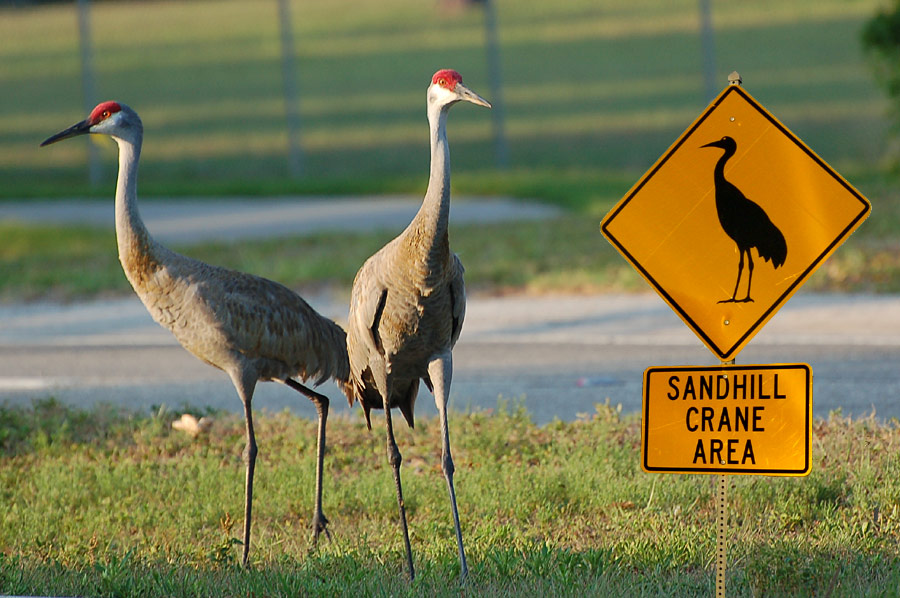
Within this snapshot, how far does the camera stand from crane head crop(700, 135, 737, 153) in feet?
14.8

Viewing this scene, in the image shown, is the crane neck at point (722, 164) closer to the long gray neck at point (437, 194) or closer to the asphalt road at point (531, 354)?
the long gray neck at point (437, 194)

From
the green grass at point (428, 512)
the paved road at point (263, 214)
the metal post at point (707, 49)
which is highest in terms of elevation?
the metal post at point (707, 49)

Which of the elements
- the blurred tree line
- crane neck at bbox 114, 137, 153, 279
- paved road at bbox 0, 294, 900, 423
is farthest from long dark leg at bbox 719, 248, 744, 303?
the blurred tree line

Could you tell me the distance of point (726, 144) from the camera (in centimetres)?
450

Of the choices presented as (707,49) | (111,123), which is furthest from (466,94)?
(707,49)

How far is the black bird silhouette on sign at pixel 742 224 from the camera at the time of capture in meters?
4.44

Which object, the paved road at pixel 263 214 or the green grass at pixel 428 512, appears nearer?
the green grass at pixel 428 512

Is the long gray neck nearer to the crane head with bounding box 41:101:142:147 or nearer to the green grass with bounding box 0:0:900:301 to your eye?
the crane head with bounding box 41:101:142:147

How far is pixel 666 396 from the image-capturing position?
176 inches

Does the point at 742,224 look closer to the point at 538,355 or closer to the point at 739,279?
the point at 739,279

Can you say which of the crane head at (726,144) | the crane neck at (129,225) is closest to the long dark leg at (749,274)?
the crane head at (726,144)

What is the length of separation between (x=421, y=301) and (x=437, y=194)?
1.49 feet

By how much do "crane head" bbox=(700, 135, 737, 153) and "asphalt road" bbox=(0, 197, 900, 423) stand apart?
3.74m

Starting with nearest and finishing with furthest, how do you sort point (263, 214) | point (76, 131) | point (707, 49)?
point (76, 131)
point (263, 214)
point (707, 49)
